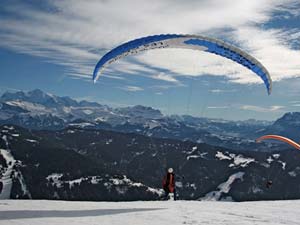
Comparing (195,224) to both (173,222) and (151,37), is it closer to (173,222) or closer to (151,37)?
(173,222)

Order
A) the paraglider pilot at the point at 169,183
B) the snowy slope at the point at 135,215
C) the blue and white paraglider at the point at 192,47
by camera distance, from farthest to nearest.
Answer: the paraglider pilot at the point at 169,183, the blue and white paraglider at the point at 192,47, the snowy slope at the point at 135,215

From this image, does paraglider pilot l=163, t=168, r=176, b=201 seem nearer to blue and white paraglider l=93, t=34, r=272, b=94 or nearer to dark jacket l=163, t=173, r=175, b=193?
dark jacket l=163, t=173, r=175, b=193

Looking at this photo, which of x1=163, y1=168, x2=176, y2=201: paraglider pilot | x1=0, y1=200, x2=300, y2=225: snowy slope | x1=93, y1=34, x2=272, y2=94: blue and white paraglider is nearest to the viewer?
x1=0, y1=200, x2=300, y2=225: snowy slope

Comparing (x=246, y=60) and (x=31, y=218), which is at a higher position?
(x=246, y=60)

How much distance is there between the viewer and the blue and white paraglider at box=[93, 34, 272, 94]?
69.9ft

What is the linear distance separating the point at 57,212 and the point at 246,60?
14.0 meters

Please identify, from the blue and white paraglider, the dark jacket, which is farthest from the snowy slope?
the blue and white paraglider

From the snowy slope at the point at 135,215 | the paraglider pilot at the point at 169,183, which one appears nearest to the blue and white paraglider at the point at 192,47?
the paraglider pilot at the point at 169,183

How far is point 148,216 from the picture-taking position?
52.8 feet

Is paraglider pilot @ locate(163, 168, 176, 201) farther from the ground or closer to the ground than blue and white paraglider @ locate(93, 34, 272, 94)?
closer to the ground

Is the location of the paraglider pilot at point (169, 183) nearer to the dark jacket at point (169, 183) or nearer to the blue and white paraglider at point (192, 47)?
the dark jacket at point (169, 183)

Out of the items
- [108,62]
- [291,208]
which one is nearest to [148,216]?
[291,208]

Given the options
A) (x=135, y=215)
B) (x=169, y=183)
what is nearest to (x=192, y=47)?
(x=169, y=183)

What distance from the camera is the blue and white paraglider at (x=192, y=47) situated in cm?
2130
